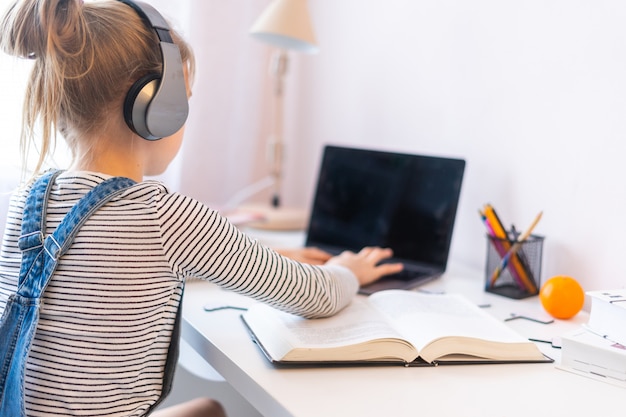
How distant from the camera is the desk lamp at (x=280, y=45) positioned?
54.9 inches

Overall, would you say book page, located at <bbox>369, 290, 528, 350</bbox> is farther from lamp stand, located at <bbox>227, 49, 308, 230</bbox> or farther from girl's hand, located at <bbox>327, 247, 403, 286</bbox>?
lamp stand, located at <bbox>227, 49, 308, 230</bbox>

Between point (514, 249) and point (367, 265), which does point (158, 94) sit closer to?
point (367, 265)

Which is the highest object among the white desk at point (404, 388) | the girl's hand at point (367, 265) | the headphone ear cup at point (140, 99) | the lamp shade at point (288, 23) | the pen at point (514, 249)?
the lamp shade at point (288, 23)

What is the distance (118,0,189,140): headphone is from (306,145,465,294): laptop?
0.46 metres

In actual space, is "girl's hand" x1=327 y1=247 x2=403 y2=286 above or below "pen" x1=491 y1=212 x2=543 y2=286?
below

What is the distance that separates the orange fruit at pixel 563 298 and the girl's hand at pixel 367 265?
10.8 inches

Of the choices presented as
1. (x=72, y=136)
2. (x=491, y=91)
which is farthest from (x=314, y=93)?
(x=72, y=136)

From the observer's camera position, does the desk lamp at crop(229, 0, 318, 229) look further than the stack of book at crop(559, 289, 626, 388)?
Yes

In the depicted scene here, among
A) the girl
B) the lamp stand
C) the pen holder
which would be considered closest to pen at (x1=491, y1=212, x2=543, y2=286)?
the pen holder

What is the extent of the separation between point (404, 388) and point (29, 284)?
1.42 feet

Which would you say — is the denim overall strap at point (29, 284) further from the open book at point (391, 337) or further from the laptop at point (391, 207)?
the laptop at point (391, 207)

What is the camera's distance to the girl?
71 cm

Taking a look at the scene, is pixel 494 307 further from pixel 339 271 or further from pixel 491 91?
pixel 491 91

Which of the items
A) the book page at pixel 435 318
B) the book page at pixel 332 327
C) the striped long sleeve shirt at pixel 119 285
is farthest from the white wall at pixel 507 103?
the striped long sleeve shirt at pixel 119 285
